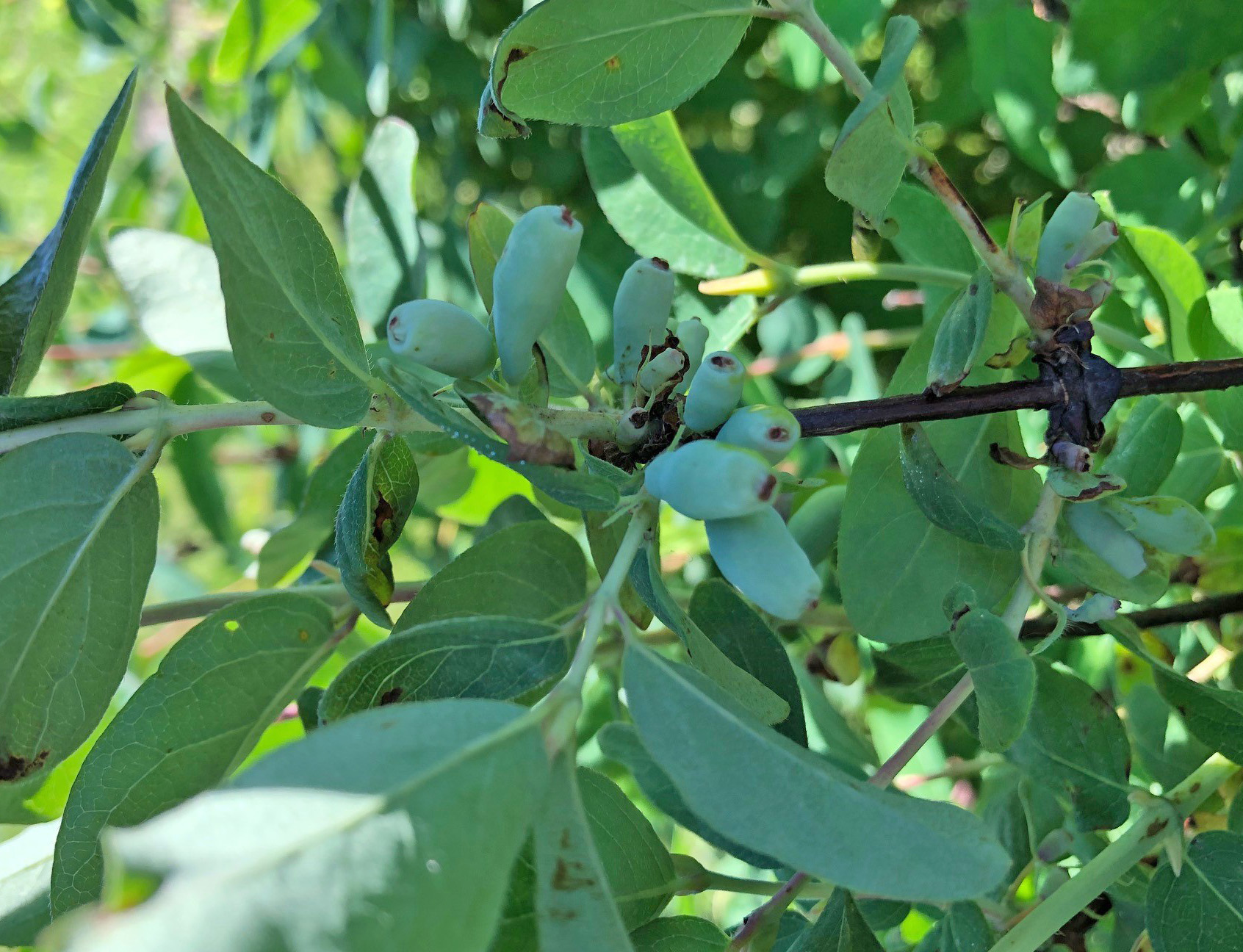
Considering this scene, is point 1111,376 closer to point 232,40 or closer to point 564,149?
point 232,40

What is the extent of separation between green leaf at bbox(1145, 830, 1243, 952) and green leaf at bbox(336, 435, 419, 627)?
0.46m

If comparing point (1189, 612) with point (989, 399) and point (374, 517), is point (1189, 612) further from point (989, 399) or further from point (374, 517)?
point (374, 517)

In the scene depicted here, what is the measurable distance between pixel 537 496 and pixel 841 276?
0.27 metres

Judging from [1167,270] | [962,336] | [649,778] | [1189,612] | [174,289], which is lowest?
[1189,612]

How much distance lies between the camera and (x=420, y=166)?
203cm

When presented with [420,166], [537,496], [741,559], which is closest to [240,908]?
[741,559]

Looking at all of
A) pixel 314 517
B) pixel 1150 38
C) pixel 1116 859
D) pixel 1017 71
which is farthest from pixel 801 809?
pixel 1017 71

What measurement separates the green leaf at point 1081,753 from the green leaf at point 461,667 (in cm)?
32

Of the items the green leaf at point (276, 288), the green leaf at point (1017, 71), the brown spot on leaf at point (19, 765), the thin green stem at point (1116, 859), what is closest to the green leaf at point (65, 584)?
the brown spot on leaf at point (19, 765)

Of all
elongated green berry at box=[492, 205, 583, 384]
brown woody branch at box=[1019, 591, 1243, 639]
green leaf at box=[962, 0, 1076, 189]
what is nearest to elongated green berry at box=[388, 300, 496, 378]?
elongated green berry at box=[492, 205, 583, 384]

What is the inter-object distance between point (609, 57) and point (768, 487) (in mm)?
262

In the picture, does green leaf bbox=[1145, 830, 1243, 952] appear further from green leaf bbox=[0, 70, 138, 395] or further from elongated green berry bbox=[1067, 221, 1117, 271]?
green leaf bbox=[0, 70, 138, 395]

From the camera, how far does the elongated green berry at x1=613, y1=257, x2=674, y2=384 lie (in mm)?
513

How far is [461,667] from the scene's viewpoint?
1.54ft
